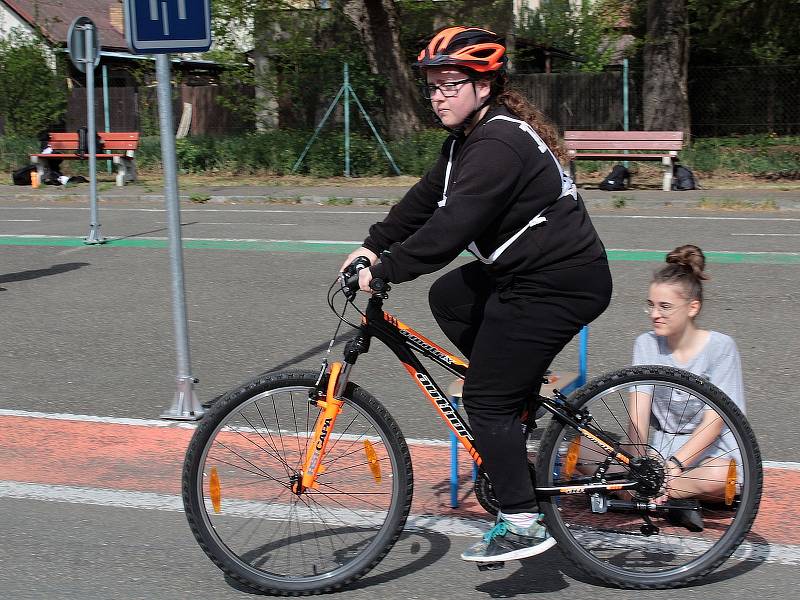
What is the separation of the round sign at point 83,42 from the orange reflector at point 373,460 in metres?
9.94

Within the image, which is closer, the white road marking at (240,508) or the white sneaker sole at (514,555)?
the white sneaker sole at (514,555)

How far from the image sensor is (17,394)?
6.49 metres

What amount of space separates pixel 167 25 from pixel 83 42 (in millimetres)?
7694

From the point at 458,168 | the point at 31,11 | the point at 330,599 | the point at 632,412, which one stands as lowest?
the point at 330,599

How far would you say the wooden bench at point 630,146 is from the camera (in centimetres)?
1875

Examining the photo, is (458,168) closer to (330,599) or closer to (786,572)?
(330,599)

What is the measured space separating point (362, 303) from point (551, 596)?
5.33m

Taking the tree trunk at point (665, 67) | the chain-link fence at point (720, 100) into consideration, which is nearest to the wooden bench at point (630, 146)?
the tree trunk at point (665, 67)

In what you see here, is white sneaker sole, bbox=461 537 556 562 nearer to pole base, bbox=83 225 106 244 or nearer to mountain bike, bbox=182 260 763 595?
mountain bike, bbox=182 260 763 595

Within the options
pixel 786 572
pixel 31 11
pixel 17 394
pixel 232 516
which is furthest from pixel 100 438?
pixel 31 11

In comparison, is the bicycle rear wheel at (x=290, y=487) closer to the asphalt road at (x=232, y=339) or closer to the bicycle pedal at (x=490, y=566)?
the asphalt road at (x=232, y=339)

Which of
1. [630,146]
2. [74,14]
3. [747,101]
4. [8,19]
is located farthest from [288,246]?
[74,14]

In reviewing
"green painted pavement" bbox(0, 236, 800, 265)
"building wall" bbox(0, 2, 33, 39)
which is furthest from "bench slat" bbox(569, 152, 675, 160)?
"building wall" bbox(0, 2, 33, 39)

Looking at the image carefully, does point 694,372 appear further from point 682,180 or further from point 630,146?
point 630,146
